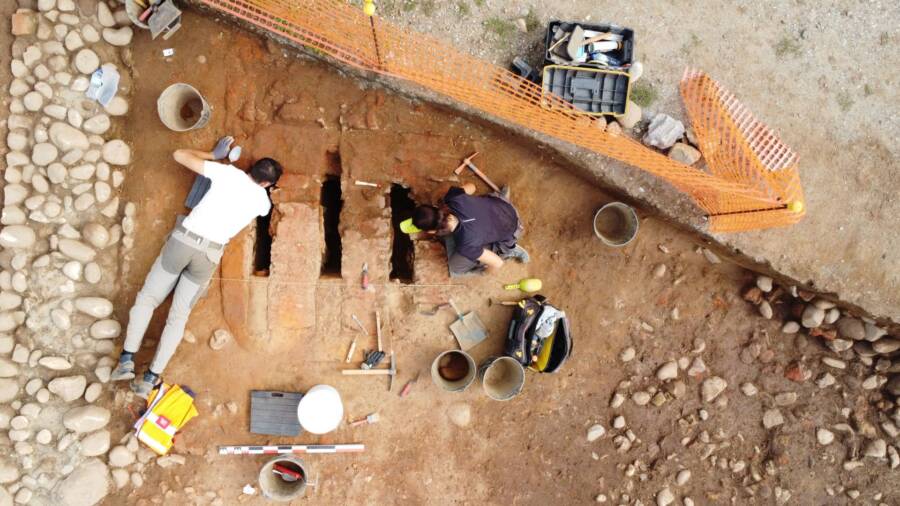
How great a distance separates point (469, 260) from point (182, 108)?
309cm

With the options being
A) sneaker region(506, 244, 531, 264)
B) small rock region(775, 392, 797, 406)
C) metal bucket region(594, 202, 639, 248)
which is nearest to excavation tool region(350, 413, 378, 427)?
sneaker region(506, 244, 531, 264)

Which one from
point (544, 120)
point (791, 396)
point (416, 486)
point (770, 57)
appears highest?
point (770, 57)

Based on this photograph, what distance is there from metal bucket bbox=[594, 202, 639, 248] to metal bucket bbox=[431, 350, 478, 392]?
1732mm

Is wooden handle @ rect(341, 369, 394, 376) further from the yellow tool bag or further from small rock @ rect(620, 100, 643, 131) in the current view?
small rock @ rect(620, 100, 643, 131)

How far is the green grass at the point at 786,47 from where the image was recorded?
18.5 feet

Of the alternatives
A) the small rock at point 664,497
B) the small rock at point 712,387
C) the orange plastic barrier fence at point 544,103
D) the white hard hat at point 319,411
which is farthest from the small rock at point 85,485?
the small rock at point 712,387

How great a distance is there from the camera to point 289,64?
230 inches

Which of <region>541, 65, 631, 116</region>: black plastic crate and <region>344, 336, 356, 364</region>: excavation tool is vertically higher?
<region>541, 65, 631, 116</region>: black plastic crate

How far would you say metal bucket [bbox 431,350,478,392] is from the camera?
5.83m

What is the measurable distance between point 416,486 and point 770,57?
5126 millimetres

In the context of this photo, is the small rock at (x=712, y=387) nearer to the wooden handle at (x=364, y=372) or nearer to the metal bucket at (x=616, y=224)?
the metal bucket at (x=616, y=224)

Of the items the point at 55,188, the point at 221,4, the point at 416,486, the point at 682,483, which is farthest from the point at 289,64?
the point at 682,483

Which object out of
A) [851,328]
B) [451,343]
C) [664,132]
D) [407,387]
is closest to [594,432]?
[451,343]

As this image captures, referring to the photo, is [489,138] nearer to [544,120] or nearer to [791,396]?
[544,120]
